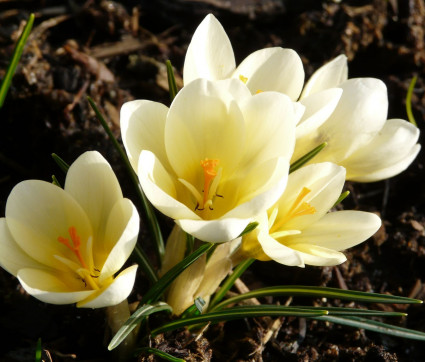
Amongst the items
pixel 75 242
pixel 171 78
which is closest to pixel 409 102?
pixel 171 78

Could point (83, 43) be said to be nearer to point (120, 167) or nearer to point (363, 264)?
point (120, 167)

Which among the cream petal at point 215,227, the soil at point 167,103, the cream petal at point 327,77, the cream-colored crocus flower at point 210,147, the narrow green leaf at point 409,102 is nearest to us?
the cream petal at point 215,227

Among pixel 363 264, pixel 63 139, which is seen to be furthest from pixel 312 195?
pixel 63 139

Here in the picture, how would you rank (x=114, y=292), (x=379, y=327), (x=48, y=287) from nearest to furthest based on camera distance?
(x=114, y=292), (x=48, y=287), (x=379, y=327)

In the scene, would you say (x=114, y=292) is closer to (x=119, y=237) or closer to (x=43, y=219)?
(x=119, y=237)

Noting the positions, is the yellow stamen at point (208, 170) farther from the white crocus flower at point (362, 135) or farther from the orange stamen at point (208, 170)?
the white crocus flower at point (362, 135)

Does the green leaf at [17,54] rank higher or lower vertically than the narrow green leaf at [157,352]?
higher

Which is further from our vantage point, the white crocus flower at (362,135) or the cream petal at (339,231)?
the white crocus flower at (362,135)

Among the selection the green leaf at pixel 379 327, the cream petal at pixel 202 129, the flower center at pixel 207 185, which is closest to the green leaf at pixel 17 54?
the cream petal at pixel 202 129
